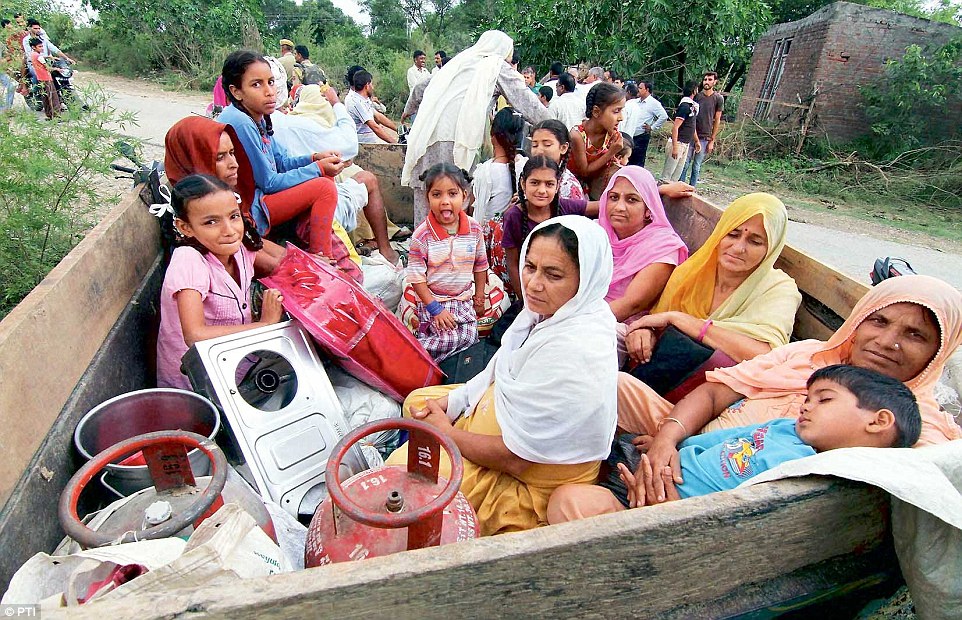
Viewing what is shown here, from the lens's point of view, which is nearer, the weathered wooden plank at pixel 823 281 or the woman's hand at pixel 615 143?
the weathered wooden plank at pixel 823 281

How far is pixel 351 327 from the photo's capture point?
254 cm

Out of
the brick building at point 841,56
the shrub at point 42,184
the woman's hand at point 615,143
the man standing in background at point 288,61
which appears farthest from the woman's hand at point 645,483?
the brick building at point 841,56

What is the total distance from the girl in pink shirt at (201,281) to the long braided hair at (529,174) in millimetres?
1750

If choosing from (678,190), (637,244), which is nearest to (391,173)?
(678,190)

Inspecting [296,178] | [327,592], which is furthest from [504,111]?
[327,592]

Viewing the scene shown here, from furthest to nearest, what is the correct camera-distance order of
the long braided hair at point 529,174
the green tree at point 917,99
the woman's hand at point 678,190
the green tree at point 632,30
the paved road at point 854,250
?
the green tree at point 632,30, the green tree at point 917,99, the paved road at point 854,250, the woman's hand at point 678,190, the long braided hair at point 529,174

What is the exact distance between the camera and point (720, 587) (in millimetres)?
1392

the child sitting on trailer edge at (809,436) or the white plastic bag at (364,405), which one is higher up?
the child sitting on trailer edge at (809,436)

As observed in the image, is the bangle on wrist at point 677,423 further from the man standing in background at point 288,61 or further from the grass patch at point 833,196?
the man standing in background at point 288,61

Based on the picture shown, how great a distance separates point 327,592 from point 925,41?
51.4 ft

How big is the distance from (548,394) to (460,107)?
11.2 ft

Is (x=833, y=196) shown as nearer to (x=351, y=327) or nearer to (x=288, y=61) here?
(x=288, y=61)

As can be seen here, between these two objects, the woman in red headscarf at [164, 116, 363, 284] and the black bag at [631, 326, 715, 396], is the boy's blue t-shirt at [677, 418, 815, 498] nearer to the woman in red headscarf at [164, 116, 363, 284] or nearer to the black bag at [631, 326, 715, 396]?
the black bag at [631, 326, 715, 396]

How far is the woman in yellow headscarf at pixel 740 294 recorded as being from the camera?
2.46 m
